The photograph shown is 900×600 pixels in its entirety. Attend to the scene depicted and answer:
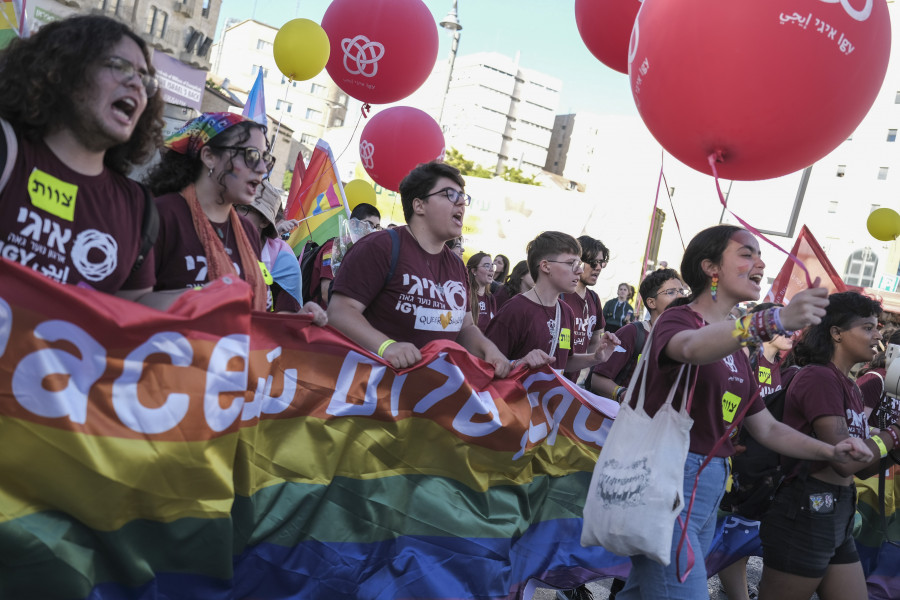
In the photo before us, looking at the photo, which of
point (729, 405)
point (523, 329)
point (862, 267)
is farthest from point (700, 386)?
point (862, 267)

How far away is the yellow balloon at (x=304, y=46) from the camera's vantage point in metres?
7.52

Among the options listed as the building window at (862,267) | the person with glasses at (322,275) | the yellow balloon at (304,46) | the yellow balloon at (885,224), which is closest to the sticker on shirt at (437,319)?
the person with glasses at (322,275)

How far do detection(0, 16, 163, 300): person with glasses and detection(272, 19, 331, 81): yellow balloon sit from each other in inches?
197

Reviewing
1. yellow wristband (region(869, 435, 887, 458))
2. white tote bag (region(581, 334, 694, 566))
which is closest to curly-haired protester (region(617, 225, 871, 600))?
white tote bag (region(581, 334, 694, 566))

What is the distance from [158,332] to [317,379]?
2.72 feet

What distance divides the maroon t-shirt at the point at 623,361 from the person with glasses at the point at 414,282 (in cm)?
141

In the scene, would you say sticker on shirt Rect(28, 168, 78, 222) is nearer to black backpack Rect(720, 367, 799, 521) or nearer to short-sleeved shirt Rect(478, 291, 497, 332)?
black backpack Rect(720, 367, 799, 521)

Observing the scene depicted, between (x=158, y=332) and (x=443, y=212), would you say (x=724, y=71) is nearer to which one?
(x=443, y=212)

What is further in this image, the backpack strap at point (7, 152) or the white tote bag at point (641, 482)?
the white tote bag at point (641, 482)

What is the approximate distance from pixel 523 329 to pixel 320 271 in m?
2.43

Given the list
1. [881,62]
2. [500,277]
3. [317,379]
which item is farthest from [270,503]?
[500,277]

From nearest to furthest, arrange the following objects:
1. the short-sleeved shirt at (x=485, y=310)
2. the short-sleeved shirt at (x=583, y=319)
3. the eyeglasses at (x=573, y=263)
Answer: the eyeglasses at (x=573, y=263)
the short-sleeved shirt at (x=583, y=319)
the short-sleeved shirt at (x=485, y=310)

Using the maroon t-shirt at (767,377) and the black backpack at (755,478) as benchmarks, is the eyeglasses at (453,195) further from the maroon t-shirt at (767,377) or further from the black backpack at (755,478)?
the maroon t-shirt at (767,377)

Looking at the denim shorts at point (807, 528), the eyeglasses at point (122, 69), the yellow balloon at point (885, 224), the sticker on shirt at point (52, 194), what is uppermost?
the yellow balloon at point (885, 224)
